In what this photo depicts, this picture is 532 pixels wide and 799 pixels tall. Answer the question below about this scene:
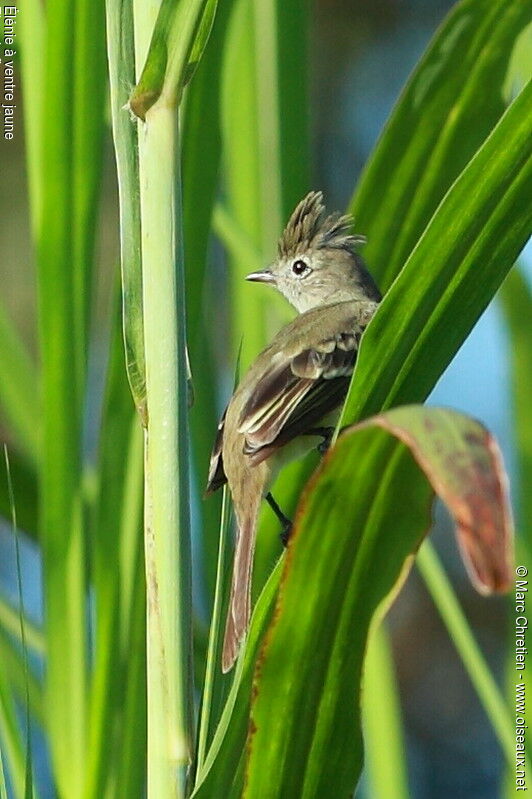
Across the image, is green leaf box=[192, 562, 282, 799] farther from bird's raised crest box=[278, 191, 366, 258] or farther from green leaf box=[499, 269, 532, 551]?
bird's raised crest box=[278, 191, 366, 258]

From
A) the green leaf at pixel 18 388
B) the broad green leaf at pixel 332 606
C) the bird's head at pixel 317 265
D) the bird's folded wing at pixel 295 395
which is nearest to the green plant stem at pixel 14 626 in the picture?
the green leaf at pixel 18 388

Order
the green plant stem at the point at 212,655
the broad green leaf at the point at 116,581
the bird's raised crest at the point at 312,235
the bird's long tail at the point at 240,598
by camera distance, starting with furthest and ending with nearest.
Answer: the bird's raised crest at the point at 312,235 → the bird's long tail at the point at 240,598 → the broad green leaf at the point at 116,581 → the green plant stem at the point at 212,655

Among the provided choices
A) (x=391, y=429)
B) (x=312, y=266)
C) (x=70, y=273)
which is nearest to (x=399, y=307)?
(x=391, y=429)

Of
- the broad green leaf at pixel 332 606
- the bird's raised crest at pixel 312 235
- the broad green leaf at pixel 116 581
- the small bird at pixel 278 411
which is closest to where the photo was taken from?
the broad green leaf at pixel 332 606

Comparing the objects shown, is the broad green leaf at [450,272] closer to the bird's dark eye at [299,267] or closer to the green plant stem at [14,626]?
the green plant stem at [14,626]

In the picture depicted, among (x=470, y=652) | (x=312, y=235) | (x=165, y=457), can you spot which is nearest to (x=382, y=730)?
(x=470, y=652)

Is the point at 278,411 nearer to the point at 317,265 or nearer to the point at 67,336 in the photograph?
the point at 67,336
